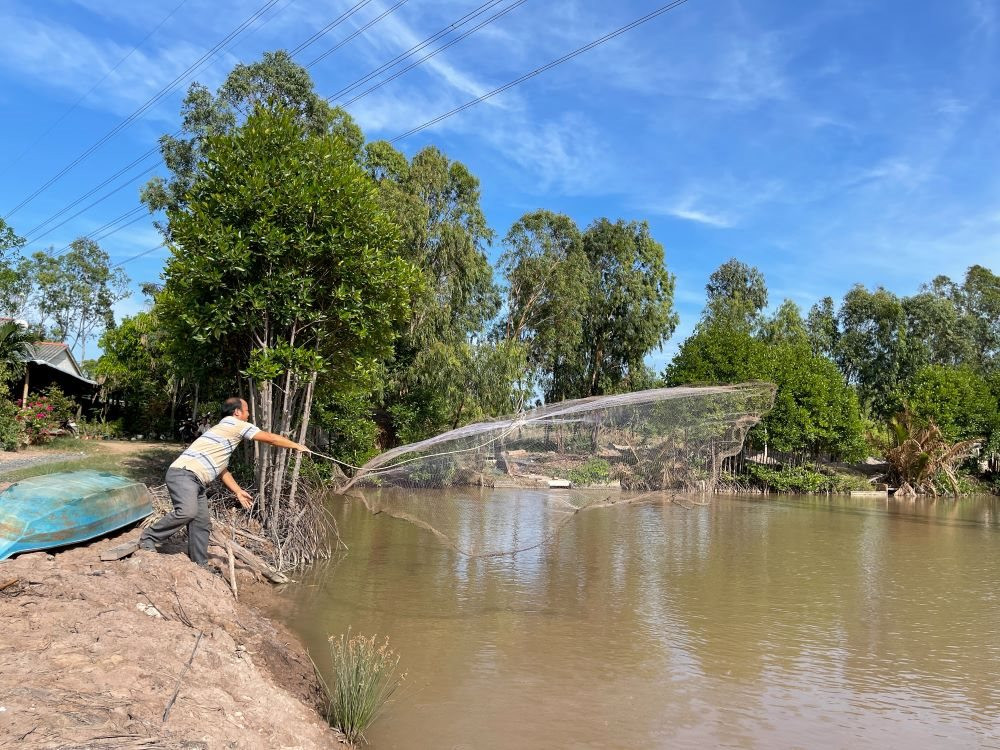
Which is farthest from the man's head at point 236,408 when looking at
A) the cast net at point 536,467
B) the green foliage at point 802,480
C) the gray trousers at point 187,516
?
the green foliage at point 802,480

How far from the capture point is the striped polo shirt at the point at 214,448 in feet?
22.9

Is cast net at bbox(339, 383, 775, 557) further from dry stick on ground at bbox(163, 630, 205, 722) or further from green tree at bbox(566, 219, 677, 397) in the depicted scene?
green tree at bbox(566, 219, 677, 397)

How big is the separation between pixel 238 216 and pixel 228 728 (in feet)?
23.1

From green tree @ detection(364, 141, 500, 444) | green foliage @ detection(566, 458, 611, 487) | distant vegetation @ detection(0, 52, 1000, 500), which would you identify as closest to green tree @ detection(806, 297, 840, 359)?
distant vegetation @ detection(0, 52, 1000, 500)

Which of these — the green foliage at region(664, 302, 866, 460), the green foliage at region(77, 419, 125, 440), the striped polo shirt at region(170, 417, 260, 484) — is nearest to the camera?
the striped polo shirt at region(170, 417, 260, 484)

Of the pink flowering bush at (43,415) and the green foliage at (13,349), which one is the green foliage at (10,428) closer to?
the pink flowering bush at (43,415)

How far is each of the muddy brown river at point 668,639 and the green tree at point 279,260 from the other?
2.69 m

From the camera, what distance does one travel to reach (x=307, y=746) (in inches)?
162

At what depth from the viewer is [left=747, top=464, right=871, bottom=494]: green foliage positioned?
27.5 metres

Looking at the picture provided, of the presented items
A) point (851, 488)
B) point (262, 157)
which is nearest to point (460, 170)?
point (262, 157)

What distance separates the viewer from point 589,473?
10156mm

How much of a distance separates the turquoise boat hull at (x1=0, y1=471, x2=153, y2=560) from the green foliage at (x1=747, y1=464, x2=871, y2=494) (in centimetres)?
2440

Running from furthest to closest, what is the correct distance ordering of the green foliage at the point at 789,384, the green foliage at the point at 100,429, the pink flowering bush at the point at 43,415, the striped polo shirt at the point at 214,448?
1. the green foliage at the point at 789,384
2. the green foliage at the point at 100,429
3. the pink flowering bush at the point at 43,415
4. the striped polo shirt at the point at 214,448

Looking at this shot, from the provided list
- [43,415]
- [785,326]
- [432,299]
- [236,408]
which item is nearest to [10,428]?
[43,415]
